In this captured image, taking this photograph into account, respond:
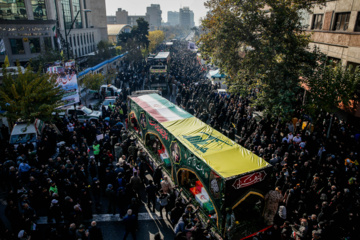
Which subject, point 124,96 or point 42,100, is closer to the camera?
point 42,100

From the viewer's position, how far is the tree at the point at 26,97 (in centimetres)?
1373

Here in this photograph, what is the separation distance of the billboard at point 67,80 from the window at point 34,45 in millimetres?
17838

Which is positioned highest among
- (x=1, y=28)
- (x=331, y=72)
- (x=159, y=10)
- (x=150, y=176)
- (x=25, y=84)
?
(x=159, y=10)

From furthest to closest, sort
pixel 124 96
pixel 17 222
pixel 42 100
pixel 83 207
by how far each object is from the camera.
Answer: pixel 124 96 < pixel 42 100 < pixel 83 207 < pixel 17 222

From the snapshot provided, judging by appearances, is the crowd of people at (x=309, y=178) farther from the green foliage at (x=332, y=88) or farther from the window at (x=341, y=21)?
the window at (x=341, y=21)

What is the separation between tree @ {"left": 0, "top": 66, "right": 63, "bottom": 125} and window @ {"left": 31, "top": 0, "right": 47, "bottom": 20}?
2341 cm

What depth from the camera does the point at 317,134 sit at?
538 inches

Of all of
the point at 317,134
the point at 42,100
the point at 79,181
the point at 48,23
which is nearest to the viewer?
the point at 79,181

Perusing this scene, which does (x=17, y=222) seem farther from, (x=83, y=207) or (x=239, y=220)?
(x=239, y=220)

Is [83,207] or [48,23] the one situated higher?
[48,23]

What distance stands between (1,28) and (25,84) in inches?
770

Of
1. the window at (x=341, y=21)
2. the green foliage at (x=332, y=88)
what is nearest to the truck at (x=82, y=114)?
the green foliage at (x=332, y=88)

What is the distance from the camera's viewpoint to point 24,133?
44.6ft

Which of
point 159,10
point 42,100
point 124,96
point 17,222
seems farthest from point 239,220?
point 159,10
